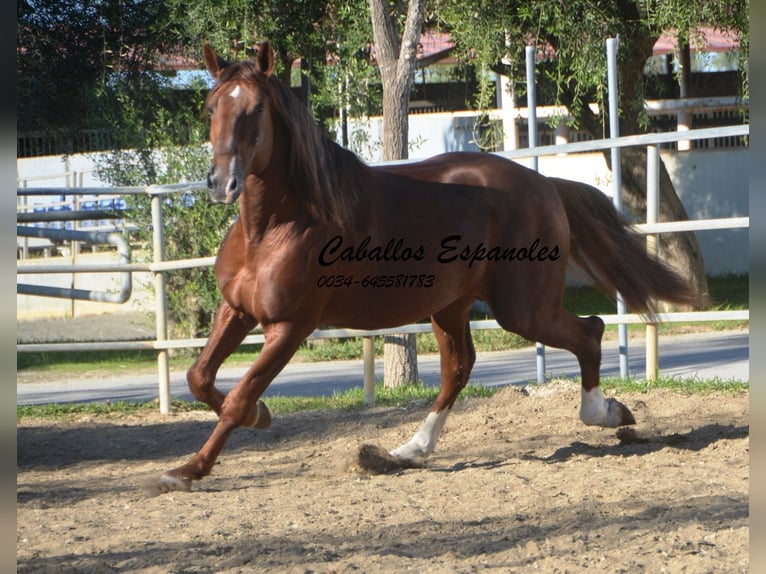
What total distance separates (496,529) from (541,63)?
9499 mm

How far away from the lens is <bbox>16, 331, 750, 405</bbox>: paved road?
8.78m

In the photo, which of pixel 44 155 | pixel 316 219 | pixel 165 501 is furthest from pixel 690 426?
pixel 44 155

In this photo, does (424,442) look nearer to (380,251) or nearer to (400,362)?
(380,251)

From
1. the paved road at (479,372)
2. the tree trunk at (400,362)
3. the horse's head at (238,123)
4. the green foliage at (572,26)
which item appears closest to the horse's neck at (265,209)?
the horse's head at (238,123)

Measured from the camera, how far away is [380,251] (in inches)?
188

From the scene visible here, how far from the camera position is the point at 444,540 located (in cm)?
349

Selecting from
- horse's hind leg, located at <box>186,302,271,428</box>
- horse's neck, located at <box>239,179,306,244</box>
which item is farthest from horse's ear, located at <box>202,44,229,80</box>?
horse's hind leg, located at <box>186,302,271,428</box>

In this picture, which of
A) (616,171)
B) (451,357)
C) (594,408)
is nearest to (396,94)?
(616,171)

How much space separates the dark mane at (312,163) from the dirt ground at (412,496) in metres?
1.29

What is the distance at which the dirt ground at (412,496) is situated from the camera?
3256mm

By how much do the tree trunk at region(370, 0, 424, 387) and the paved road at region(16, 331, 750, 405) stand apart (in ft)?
3.71

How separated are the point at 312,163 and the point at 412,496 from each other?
5.26ft

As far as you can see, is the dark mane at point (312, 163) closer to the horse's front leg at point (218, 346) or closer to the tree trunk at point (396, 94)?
the horse's front leg at point (218, 346)

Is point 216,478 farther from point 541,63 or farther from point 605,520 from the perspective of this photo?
point 541,63
